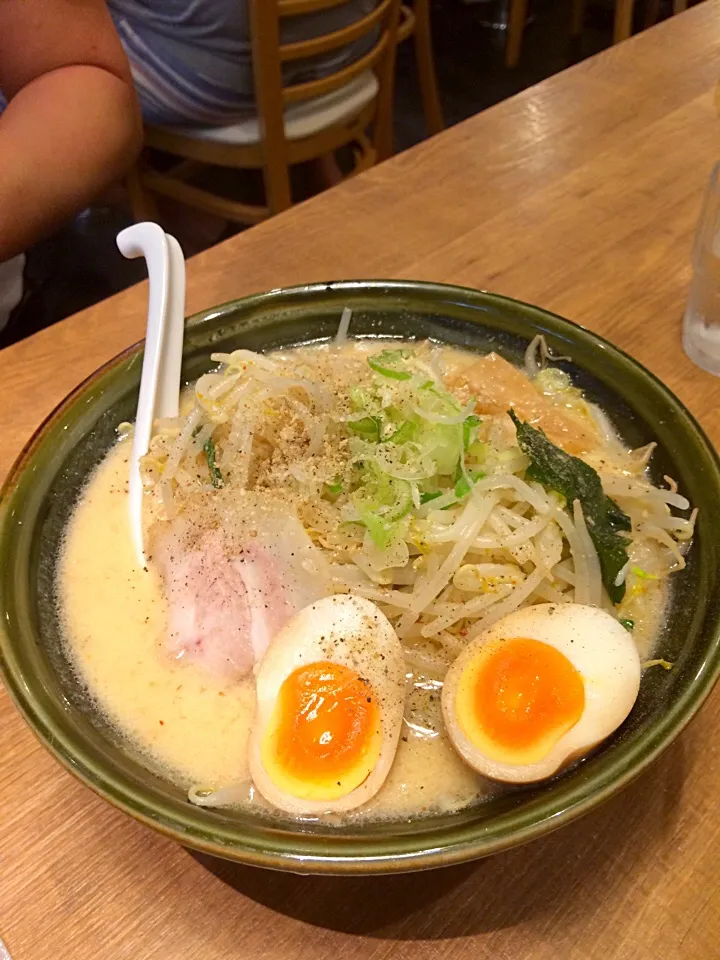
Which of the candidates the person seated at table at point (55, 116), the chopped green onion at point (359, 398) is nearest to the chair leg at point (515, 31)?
the person seated at table at point (55, 116)

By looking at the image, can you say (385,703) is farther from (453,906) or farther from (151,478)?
(151,478)

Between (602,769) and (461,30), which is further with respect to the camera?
(461,30)

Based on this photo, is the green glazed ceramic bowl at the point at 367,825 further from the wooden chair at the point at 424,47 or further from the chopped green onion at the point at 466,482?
the wooden chair at the point at 424,47

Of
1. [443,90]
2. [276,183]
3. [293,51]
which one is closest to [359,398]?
[293,51]

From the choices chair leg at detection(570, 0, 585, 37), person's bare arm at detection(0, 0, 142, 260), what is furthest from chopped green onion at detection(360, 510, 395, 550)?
chair leg at detection(570, 0, 585, 37)

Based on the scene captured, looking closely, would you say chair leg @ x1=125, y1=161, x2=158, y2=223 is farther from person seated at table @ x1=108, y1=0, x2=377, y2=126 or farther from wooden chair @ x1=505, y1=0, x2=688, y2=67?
wooden chair @ x1=505, y1=0, x2=688, y2=67

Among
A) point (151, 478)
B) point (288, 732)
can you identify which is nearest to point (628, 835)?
point (288, 732)

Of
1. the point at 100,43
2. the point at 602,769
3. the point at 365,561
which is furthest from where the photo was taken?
the point at 100,43
